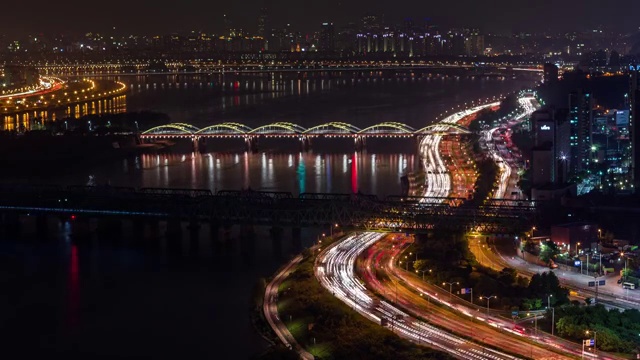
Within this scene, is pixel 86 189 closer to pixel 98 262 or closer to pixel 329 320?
pixel 98 262

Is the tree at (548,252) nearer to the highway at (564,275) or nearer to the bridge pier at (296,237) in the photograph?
the highway at (564,275)

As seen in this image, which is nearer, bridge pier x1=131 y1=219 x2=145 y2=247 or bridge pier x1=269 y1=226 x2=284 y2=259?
bridge pier x1=269 y1=226 x2=284 y2=259

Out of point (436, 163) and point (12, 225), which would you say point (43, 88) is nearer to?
point (436, 163)

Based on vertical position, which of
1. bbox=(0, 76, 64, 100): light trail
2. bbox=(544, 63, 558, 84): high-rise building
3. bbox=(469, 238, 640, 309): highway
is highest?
bbox=(544, 63, 558, 84): high-rise building

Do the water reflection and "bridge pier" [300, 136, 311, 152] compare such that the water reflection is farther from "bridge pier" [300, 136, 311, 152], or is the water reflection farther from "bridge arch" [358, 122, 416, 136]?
"bridge arch" [358, 122, 416, 136]

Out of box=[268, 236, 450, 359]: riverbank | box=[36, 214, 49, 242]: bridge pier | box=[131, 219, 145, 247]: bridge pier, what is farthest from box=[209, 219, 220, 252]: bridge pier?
box=[268, 236, 450, 359]: riverbank

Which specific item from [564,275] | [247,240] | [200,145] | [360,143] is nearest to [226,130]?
[200,145]
